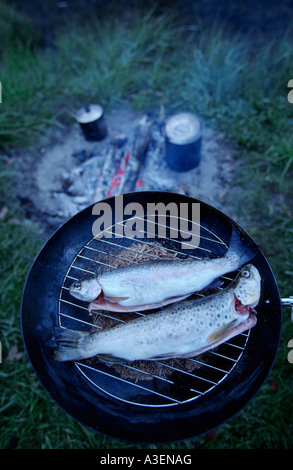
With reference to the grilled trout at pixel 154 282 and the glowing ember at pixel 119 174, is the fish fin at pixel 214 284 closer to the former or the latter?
the grilled trout at pixel 154 282

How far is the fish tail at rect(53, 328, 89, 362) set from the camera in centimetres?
239

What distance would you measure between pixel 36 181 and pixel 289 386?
4751 millimetres

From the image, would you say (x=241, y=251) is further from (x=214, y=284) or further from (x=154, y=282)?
(x=154, y=282)

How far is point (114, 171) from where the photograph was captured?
4.53 metres

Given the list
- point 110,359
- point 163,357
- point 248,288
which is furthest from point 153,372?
point 248,288

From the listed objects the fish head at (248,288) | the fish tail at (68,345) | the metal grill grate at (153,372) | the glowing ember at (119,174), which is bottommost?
the metal grill grate at (153,372)

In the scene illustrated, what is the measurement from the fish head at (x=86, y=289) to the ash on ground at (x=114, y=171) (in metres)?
1.88

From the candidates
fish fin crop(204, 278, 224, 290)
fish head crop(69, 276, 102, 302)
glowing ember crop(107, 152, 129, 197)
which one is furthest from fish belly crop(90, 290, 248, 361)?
glowing ember crop(107, 152, 129, 197)

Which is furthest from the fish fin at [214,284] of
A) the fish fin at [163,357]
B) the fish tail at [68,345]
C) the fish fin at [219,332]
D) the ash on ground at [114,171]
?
the ash on ground at [114,171]

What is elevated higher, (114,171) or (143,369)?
(114,171)

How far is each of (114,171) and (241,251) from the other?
258 cm

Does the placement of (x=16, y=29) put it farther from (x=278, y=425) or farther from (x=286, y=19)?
(x=278, y=425)

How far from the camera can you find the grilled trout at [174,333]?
2379 mm
